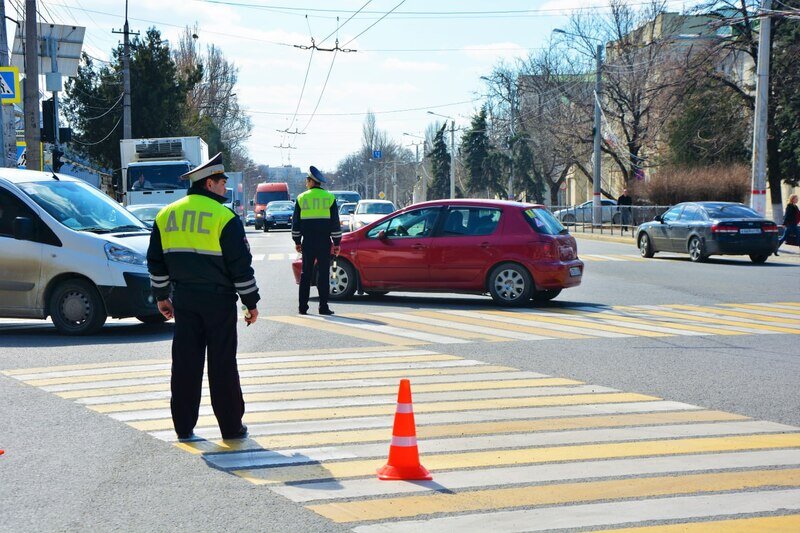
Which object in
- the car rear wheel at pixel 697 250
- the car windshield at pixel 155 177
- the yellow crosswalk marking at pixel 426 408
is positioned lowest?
the yellow crosswalk marking at pixel 426 408

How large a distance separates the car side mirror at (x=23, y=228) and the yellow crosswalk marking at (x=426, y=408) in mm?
5316

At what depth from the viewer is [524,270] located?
15227 mm

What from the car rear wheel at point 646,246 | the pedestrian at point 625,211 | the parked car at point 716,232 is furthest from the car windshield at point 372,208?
the pedestrian at point 625,211

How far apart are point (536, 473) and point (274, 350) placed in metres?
5.24

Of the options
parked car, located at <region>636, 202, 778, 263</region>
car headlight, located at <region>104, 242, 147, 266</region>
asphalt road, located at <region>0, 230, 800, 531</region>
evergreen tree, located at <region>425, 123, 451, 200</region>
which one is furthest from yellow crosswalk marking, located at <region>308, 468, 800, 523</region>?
evergreen tree, located at <region>425, 123, 451, 200</region>

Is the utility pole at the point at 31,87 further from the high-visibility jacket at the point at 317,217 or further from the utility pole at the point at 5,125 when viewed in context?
the high-visibility jacket at the point at 317,217

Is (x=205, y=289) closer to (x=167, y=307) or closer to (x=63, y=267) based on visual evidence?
(x=167, y=307)

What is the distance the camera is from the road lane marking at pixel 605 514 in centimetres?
500

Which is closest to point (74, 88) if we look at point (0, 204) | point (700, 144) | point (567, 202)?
point (700, 144)

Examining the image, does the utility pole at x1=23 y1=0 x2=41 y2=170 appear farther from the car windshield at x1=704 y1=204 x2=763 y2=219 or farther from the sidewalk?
the sidewalk

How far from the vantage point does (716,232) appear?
25.1 m

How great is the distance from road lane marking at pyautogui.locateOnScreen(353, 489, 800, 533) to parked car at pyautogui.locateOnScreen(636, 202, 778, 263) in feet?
67.2

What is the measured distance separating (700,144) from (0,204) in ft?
145

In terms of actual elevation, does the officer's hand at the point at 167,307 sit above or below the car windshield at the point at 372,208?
below
